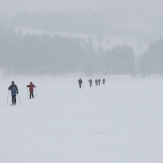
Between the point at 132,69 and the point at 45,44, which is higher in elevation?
the point at 45,44

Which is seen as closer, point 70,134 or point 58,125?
point 70,134

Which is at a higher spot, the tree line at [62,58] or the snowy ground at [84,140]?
the tree line at [62,58]

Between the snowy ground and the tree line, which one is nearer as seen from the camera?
the snowy ground

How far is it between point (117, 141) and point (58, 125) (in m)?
2.79

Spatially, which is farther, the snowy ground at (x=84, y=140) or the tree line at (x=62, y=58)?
the tree line at (x=62, y=58)

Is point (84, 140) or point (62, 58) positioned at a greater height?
point (62, 58)

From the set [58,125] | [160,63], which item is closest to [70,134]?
[58,125]

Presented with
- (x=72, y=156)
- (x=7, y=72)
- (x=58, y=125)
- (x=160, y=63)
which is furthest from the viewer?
(x=160, y=63)

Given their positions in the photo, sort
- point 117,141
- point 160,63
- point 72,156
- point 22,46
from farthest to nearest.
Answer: point 160,63 < point 22,46 < point 117,141 < point 72,156

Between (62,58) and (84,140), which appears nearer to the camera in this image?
(84,140)

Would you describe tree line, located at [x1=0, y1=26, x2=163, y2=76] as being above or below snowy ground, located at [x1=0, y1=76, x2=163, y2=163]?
above

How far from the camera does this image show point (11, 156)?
5.31 m

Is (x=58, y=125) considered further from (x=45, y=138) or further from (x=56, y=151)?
(x=56, y=151)

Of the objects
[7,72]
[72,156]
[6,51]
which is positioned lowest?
[72,156]
